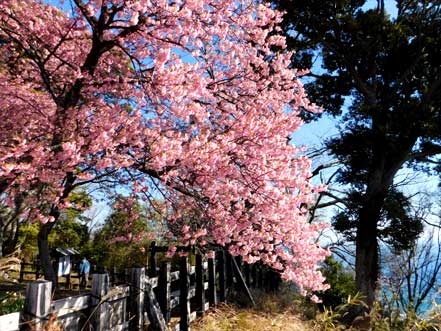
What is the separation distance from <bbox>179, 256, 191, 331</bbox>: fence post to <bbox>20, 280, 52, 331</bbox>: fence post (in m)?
3.78

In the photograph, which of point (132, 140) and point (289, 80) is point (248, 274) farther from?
point (132, 140)

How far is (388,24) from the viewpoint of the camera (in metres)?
12.8

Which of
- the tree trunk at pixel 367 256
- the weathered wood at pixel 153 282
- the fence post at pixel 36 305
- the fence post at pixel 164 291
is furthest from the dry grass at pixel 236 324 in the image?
the tree trunk at pixel 367 256

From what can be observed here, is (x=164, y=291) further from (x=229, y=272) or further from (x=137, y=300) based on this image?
(x=229, y=272)

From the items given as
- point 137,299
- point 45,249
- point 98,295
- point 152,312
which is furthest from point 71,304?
point 45,249

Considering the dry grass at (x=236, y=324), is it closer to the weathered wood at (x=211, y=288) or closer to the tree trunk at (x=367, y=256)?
the weathered wood at (x=211, y=288)

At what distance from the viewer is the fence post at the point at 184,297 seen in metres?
6.70

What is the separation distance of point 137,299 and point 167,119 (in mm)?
3213

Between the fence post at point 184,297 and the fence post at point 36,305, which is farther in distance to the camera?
the fence post at point 184,297

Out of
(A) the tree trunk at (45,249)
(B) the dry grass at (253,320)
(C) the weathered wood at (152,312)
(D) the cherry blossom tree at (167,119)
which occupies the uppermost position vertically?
(D) the cherry blossom tree at (167,119)

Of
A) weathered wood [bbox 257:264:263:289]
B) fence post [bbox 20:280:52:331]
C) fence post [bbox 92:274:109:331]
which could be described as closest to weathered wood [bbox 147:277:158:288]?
fence post [bbox 92:274:109:331]

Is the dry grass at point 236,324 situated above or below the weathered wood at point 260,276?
below

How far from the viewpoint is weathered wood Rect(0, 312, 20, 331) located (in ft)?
9.10

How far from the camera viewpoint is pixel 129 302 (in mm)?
5500
